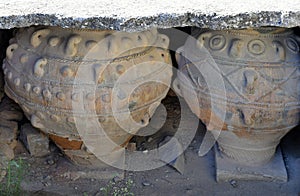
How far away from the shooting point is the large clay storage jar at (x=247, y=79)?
8.25 ft

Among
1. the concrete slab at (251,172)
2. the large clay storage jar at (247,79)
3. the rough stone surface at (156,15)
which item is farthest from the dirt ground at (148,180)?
the rough stone surface at (156,15)

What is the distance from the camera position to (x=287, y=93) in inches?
99.7

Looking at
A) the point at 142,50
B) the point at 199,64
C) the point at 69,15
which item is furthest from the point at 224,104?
the point at 69,15

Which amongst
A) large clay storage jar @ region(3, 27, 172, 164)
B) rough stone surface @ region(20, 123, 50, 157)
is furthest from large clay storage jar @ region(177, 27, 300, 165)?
rough stone surface @ region(20, 123, 50, 157)

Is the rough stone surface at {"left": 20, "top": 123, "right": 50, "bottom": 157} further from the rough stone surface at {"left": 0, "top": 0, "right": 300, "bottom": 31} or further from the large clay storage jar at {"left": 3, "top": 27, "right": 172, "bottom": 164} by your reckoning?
the rough stone surface at {"left": 0, "top": 0, "right": 300, "bottom": 31}

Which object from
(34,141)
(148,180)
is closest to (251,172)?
(148,180)

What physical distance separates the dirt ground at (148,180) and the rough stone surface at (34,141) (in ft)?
0.14

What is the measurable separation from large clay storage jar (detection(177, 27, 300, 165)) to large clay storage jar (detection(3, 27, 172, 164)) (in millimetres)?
223

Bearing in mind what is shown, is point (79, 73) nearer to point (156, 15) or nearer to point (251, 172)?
point (156, 15)

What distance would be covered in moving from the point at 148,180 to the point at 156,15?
1.10 meters

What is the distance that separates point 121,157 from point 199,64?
77 centimetres

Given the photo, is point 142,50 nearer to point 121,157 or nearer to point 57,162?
point 121,157

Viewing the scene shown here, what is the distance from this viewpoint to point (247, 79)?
2.49m

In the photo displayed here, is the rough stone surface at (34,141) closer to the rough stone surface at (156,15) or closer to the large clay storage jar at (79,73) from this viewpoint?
the large clay storage jar at (79,73)
